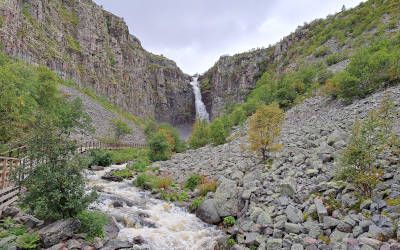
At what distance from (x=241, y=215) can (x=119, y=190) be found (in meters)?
8.90

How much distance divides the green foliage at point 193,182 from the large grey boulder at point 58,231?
29.5 feet

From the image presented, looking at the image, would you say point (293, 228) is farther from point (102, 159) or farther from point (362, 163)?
point (102, 159)

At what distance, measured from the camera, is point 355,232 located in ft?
29.1

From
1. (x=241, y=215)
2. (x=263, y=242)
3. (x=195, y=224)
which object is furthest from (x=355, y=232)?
(x=195, y=224)

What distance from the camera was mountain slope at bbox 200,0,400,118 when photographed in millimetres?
48156

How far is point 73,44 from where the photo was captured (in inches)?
3398

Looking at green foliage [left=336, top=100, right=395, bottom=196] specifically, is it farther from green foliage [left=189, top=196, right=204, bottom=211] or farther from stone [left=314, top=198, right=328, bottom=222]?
green foliage [left=189, top=196, right=204, bottom=211]

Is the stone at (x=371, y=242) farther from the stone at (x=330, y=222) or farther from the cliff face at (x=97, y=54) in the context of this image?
the cliff face at (x=97, y=54)

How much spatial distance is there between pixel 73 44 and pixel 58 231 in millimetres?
85104

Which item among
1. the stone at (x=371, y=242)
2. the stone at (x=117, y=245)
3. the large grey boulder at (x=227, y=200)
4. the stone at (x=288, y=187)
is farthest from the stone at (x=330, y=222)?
the stone at (x=117, y=245)

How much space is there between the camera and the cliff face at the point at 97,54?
216 feet

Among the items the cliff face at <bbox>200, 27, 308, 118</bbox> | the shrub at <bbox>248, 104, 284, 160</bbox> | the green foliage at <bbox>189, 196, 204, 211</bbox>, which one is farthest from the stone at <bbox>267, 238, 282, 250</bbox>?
the cliff face at <bbox>200, 27, 308, 118</bbox>

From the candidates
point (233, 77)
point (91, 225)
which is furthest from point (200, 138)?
point (233, 77)

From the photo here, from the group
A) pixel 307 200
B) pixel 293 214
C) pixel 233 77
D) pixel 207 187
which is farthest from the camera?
pixel 233 77
